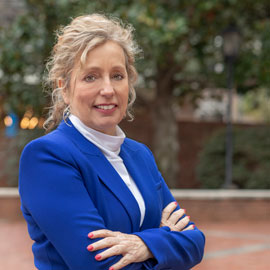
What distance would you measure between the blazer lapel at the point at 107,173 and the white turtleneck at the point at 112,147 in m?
0.02

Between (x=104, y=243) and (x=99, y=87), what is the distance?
0.62 m

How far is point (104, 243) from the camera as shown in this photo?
181 centimetres

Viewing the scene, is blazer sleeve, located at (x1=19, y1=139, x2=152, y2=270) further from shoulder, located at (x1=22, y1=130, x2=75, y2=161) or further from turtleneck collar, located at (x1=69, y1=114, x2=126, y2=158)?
turtleneck collar, located at (x1=69, y1=114, x2=126, y2=158)

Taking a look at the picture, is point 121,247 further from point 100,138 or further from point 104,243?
point 100,138

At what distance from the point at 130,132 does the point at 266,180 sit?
4.60 m

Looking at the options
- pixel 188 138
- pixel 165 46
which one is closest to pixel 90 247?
pixel 165 46

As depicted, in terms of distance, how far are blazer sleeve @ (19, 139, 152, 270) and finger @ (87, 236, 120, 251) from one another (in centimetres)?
2

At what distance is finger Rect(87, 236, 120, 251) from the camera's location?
179 centimetres

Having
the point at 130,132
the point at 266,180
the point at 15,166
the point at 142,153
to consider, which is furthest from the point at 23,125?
the point at 142,153

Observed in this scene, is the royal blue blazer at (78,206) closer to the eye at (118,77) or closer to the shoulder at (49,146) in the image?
the shoulder at (49,146)

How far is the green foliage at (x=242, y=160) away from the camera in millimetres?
11578

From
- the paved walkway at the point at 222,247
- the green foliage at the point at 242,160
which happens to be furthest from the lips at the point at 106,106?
the green foliage at the point at 242,160

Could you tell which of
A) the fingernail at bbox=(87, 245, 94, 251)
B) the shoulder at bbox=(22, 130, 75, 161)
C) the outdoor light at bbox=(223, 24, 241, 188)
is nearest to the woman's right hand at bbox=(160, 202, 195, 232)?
the fingernail at bbox=(87, 245, 94, 251)

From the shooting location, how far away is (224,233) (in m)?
8.99
